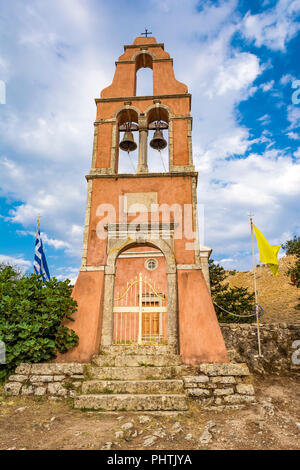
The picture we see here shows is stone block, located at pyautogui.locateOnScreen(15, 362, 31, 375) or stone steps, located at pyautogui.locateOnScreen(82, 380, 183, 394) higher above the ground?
stone block, located at pyautogui.locateOnScreen(15, 362, 31, 375)

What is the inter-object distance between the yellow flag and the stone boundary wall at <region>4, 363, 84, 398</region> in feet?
16.9

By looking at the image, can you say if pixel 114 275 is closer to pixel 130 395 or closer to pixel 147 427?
pixel 130 395

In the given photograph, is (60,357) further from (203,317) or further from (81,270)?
(203,317)

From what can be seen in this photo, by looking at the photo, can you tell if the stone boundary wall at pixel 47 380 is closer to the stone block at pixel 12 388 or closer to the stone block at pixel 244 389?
the stone block at pixel 12 388

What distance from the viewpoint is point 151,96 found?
8.42 m

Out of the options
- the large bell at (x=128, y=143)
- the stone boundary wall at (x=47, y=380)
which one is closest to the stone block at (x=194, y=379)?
the stone boundary wall at (x=47, y=380)

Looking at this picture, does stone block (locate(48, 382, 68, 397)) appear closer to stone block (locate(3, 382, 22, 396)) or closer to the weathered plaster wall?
stone block (locate(3, 382, 22, 396))

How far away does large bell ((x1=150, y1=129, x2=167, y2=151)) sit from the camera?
29.4 ft

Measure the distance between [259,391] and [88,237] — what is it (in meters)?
5.24

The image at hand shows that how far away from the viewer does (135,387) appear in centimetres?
507

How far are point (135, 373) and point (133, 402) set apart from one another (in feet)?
2.55

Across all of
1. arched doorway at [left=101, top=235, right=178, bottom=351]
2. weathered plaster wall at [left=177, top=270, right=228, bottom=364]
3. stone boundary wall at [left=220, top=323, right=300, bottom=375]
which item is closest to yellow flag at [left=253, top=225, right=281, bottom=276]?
stone boundary wall at [left=220, top=323, right=300, bottom=375]

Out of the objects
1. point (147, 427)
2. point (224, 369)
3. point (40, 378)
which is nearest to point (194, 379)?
point (224, 369)

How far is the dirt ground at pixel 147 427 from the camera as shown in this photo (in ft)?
11.3
